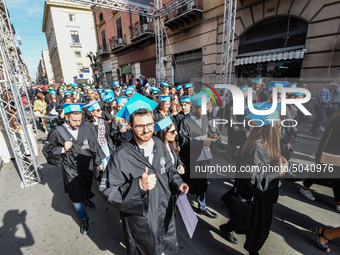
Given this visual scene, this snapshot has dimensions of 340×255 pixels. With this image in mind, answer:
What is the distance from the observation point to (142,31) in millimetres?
16266

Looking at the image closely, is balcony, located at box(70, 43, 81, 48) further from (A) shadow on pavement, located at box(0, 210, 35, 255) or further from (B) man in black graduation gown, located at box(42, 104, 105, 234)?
(B) man in black graduation gown, located at box(42, 104, 105, 234)

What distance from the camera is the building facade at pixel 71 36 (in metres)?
36.5

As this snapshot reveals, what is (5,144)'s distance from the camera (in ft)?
17.3

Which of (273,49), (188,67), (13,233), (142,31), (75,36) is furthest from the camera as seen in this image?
(75,36)

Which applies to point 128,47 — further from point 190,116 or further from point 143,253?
point 143,253

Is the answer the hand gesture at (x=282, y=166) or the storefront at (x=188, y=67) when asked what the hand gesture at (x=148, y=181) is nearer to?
the hand gesture at (x=282, y=166)

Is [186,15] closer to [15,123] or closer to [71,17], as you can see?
[15,123]

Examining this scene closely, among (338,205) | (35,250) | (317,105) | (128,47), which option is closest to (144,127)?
(35,250)

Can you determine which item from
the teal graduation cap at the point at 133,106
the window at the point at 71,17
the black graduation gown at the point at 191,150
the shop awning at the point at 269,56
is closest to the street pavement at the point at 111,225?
the black graduation gown at the point at 191,150

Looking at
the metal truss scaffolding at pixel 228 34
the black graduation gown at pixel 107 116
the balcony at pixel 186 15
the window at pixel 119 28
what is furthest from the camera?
the window at pixel 119 28

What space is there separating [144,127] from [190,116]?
1541 mm

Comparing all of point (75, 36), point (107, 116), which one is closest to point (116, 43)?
point (107, 116)

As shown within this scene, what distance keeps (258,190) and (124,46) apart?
21.8 m

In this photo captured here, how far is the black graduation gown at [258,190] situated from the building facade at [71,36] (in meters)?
41.6
